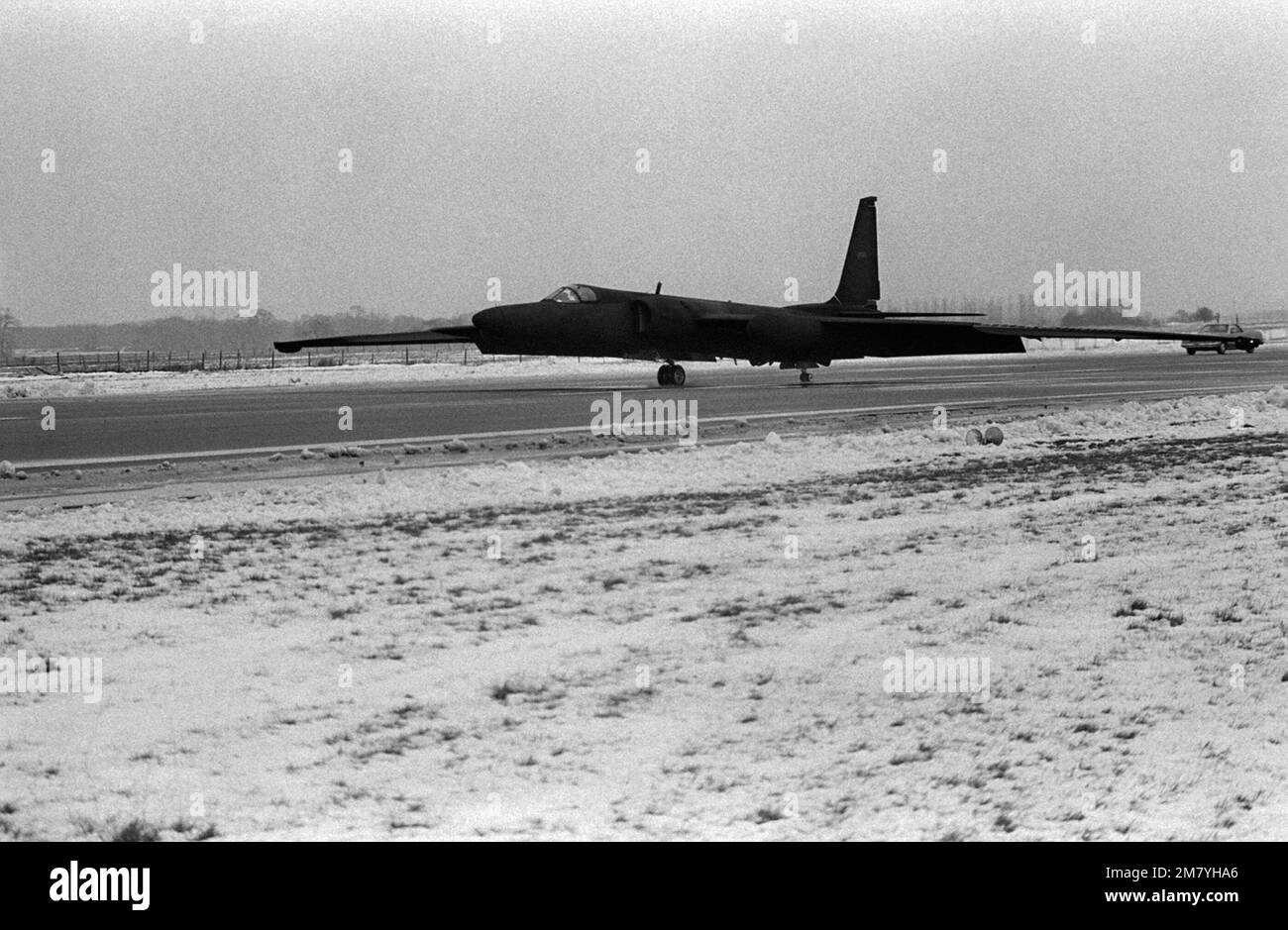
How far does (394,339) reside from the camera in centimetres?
3050

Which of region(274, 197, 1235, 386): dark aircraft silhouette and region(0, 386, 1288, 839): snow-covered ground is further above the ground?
region(274, 197, 1235, 386): dark aircraft silhouette

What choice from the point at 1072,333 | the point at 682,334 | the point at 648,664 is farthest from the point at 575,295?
the point at 648,664

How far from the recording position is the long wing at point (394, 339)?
28984 mm

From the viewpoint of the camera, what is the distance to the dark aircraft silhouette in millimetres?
29625

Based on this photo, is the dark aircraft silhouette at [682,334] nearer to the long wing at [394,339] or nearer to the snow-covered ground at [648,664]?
the long wing at [394,339]

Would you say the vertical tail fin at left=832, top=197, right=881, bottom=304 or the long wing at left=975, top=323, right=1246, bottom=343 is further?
the vertical tail fin at left=832, top=197, right=881, bottom=304

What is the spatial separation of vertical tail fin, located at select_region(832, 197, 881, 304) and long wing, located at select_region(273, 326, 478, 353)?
1563 cm

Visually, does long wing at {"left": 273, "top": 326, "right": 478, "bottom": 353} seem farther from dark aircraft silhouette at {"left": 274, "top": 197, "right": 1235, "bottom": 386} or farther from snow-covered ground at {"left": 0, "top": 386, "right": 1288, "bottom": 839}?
snow-covered ground at {"left": 0, "top": 386, "right": 1288, "bottom": 839}

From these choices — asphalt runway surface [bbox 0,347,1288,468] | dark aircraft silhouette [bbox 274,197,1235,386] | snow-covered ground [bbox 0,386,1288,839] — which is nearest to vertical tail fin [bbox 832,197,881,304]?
asphalt runway surface [bbox 0,347,1288,468]

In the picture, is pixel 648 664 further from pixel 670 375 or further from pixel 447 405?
pixel 670 375

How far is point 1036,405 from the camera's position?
26859 mm

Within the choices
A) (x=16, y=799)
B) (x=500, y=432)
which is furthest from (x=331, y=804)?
(x=500, y=432)

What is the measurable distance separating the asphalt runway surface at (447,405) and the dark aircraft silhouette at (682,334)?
3.46 ft

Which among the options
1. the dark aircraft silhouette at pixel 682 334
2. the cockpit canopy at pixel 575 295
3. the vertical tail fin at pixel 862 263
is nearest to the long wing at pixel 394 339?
the dark aircraft silhouette at pixel 682 334
